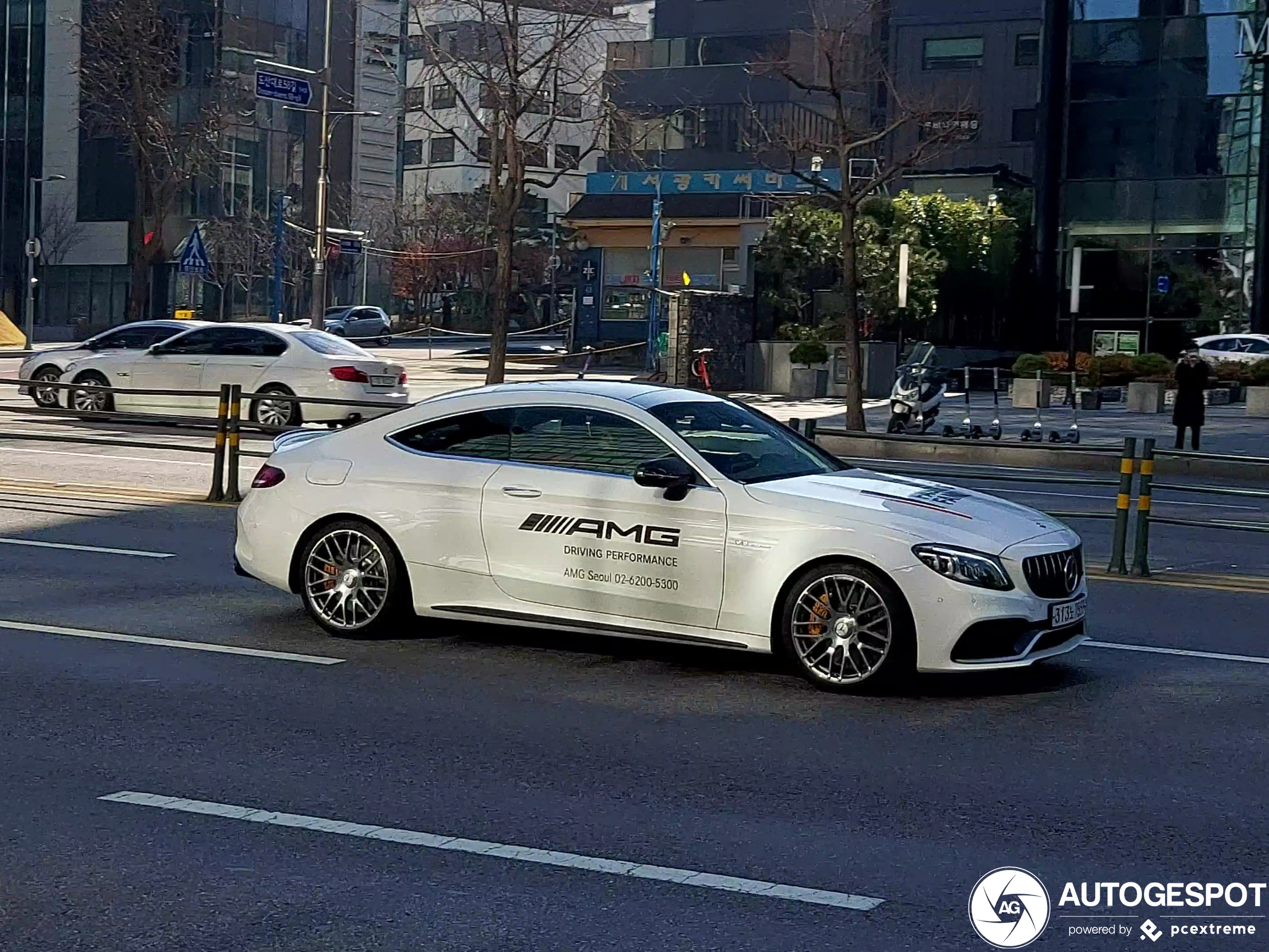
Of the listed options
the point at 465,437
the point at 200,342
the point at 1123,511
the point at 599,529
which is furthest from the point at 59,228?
the point at 599,529

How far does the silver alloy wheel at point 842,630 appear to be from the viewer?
8.66 m

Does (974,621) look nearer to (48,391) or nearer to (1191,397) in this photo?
(1191,397)

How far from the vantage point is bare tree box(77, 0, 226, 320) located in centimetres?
6406

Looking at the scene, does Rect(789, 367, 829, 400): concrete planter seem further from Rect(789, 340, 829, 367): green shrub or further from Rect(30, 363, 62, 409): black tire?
Rect(30, 363, 62, 409): black tire

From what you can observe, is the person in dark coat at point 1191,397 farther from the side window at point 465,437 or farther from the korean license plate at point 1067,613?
the side window at point 465,437

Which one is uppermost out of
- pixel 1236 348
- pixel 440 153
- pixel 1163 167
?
pixel 440 153

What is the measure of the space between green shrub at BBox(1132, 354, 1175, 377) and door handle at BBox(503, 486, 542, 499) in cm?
3381

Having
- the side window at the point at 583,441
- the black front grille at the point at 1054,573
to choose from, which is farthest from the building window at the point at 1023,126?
the black front grille at the point at 1054,573

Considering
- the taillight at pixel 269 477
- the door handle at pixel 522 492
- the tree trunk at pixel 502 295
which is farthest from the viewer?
the tree trunk at pixel 502 295

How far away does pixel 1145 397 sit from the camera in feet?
123

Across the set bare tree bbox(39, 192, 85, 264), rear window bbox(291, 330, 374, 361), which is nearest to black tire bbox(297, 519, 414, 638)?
rear window bbox(291, 330, 374, 361)

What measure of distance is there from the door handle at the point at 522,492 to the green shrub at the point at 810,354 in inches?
1250

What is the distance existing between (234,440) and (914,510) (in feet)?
29.1

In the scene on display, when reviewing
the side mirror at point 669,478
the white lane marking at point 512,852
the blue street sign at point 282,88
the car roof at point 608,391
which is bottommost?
the white lane marking at point 512,852
